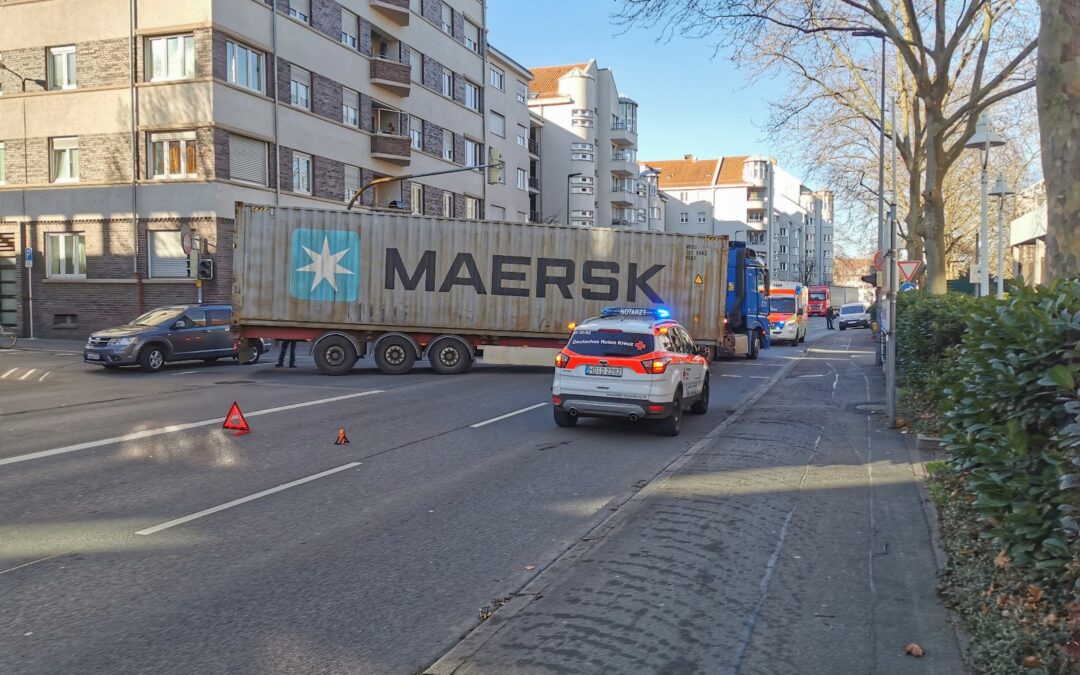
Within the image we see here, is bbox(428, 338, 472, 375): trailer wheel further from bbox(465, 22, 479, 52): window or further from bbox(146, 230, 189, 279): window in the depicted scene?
bbox(465, 22, 479, 52): window

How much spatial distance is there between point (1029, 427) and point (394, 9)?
3699cm

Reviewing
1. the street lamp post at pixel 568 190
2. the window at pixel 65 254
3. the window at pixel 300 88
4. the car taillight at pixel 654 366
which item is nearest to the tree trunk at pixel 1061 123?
the car taillight at pixel 654 366

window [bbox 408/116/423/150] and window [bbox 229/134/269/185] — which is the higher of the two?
window [bbox 408/116/423/150]

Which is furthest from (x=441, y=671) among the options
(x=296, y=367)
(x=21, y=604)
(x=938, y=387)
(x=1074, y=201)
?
(x=296, y=367)

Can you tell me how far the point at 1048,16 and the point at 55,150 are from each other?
107 ft

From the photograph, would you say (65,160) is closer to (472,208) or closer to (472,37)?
(472,208)

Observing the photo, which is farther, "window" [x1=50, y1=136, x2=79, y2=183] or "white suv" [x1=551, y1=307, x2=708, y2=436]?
"window" [x1=50, y1=136, x2=79, y2=183]

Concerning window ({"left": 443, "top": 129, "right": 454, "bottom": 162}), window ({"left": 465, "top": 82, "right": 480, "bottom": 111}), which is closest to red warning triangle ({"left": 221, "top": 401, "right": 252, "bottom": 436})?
window ({"left": 443, "top": 129, "right": 454, "bottom": 162})

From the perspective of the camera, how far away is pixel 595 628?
4.69 m

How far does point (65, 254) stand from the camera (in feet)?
103

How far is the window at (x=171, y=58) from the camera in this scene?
2881 cm

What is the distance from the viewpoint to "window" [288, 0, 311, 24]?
32.2 metres

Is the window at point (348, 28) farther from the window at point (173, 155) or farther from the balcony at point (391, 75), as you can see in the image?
the window at point (173, 155)

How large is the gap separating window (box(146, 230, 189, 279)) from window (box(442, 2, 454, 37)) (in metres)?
20.1
